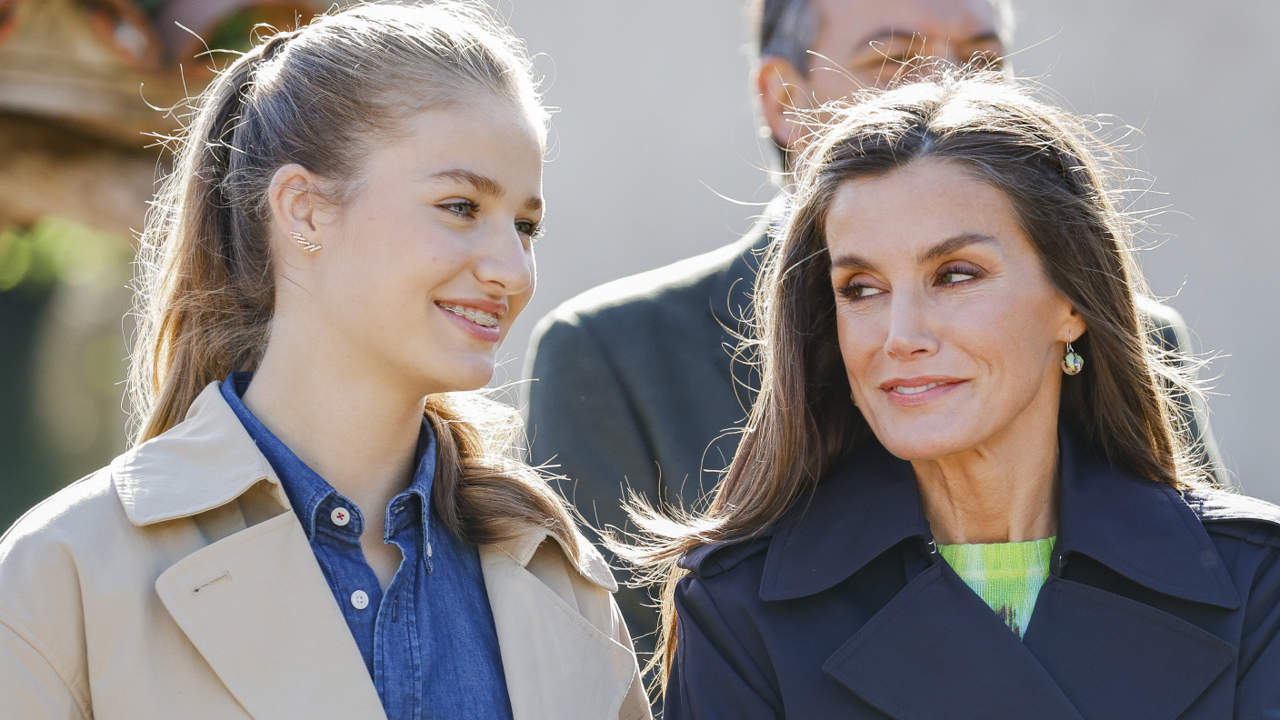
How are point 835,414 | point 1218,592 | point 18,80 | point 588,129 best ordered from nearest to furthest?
1. point 1218,592
2. point 835,414
3. point 18,80
4. point 588,129

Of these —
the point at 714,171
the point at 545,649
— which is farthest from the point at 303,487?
the point at 714,171

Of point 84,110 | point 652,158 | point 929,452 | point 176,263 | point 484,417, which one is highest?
point 84,110

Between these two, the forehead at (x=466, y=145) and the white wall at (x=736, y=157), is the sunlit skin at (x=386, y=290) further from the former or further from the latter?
the white wall at (x=736, y=157)

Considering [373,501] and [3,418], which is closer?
[373,501]

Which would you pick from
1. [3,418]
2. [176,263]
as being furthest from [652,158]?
[176,263]

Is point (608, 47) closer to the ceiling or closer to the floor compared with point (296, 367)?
closer to the ceiling

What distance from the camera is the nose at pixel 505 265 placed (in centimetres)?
230

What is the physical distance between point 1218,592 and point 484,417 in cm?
124

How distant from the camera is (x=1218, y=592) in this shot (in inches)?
90.1

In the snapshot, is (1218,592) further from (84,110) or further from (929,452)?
(84,110)

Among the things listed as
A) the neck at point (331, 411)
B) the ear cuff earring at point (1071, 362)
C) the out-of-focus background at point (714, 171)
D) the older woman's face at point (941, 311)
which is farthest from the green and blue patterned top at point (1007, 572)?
the out-of-focus background at point (714, 171)

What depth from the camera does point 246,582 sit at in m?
2.07

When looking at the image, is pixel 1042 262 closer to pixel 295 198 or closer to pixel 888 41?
Result: pixel 888 41

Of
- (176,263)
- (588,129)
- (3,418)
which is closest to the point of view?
(176,263)
